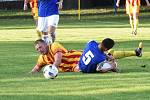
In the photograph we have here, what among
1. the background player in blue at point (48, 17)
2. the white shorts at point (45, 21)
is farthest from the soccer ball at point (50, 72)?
the white shorts at point (45, 21)

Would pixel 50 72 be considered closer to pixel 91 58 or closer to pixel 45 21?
pixel 91 58

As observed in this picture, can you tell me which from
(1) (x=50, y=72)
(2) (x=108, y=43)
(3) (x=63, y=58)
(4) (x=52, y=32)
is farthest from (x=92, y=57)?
(4) (x=52, y=32)

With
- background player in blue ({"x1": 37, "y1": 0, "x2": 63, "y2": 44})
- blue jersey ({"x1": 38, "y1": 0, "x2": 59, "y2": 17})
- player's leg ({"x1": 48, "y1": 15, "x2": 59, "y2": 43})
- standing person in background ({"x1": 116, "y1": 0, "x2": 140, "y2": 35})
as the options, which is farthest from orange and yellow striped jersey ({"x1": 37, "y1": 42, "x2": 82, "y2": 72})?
standing person in background ({"x1": 116, "y1": 0, "x2": 140, "y2": 35})

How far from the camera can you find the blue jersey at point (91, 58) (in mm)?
13398

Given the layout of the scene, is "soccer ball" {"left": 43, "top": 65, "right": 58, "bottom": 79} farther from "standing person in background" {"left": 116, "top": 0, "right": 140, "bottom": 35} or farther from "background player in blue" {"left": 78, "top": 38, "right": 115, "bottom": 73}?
"standing person in background" {"left": 116, "top": 0, "right": 140, "bottom": 35}

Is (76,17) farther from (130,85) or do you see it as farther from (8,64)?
(130,85)

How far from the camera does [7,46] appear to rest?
70.5 ft

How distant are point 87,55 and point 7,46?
27.5 ft

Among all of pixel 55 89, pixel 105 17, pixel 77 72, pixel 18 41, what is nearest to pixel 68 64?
pixel 77 72

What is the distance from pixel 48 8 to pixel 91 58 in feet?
19.3

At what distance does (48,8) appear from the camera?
1905 centimetres

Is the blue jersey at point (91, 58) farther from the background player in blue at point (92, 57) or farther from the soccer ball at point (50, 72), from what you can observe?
the soccer ball at point (50, 72)

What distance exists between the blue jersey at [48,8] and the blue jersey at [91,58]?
5599 millimetres

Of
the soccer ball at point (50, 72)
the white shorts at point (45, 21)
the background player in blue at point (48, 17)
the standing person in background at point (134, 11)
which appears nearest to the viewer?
the soccer ball at point (50, 72)
